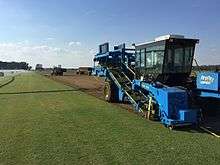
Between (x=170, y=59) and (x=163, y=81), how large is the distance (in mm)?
945

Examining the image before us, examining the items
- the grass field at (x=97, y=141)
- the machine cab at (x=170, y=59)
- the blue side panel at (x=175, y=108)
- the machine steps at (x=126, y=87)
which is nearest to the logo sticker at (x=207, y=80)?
the blue side panel at (x=175, y=108)

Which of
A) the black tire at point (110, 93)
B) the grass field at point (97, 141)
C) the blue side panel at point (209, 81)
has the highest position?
the blue side panel at point (209, 81)

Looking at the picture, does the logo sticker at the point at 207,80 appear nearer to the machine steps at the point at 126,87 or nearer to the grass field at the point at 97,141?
the grass field at the point at 97,141

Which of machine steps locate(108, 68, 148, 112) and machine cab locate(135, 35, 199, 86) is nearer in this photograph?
machine cab locate(135, 35, 199, 86)

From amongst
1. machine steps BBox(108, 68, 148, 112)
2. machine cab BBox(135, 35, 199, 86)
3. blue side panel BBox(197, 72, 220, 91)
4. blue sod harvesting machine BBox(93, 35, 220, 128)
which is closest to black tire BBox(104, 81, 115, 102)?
blue sod harvesting machine BBox(93, 35, 220, 128)

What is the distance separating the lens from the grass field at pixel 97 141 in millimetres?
8430

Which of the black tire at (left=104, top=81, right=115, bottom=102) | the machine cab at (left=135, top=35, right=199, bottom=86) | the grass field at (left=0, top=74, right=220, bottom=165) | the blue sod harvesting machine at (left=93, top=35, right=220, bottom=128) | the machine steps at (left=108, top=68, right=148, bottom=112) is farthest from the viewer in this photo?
the black tire at (left=104, top=81, right=115, bottom=102)

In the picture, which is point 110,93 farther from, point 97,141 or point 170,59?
point 97,141

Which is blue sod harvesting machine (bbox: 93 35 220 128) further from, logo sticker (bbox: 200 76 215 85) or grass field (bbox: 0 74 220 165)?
grass field (bbox: 0 74 220 165)

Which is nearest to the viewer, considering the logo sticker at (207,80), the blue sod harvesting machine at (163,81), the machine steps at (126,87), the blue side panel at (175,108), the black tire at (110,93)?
the blue side panel at (175,108)

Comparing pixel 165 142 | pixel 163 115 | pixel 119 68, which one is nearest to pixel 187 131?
pixel 163 115

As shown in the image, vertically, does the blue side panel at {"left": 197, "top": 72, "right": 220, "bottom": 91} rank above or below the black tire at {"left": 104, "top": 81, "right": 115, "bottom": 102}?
above

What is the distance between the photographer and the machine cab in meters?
14.4

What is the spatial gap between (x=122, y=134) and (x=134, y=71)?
282 inches
